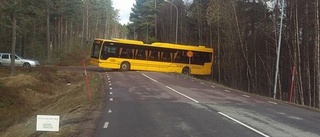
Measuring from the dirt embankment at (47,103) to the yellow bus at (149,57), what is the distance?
337 centimetres

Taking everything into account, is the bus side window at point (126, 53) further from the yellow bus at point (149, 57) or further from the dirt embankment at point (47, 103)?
the dirt embankment at point (47, 103)

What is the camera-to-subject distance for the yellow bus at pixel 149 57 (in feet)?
133

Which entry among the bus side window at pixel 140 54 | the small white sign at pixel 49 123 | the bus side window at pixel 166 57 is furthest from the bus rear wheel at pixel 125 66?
the small white sign at pixel 49 123

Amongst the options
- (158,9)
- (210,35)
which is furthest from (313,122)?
(158,9)

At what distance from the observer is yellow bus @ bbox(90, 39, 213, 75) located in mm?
40688

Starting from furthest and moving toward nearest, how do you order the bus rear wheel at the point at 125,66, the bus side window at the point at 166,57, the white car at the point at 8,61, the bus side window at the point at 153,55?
1. the white car at the point at 8,61
2. the bus side window at the point at 166,57
3. the bus side window at the point at 153,55
4. the bus rear wheel at the point at 125,66

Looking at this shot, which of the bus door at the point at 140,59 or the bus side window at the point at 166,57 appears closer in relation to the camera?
the bus door at the point at 140,59

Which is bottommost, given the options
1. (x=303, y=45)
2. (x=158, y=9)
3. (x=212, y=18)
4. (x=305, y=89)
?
(x=305, y=89)

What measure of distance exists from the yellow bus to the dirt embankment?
3.37 meters

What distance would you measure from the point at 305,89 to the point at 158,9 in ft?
187

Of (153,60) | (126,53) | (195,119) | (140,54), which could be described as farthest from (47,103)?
(153,60)

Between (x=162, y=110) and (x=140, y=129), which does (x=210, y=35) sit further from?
(x=140, y=129)

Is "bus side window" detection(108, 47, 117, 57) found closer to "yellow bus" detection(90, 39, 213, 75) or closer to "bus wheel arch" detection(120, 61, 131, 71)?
"yellow bus" detection(90, 39, 213, 75)

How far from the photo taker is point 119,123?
1331 cm
